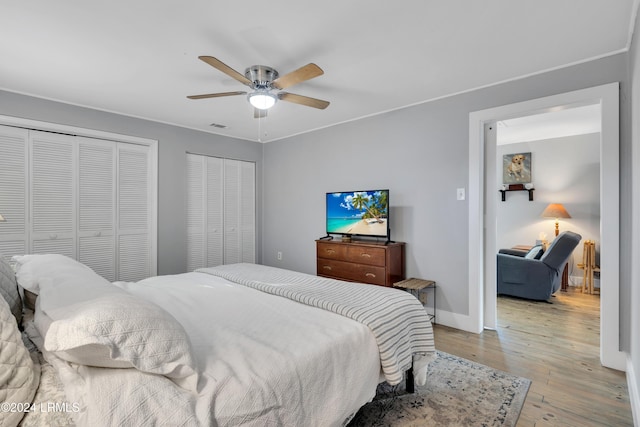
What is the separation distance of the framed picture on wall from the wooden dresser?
3.58m

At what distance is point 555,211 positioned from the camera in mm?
5238

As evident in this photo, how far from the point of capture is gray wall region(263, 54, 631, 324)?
2598 mm


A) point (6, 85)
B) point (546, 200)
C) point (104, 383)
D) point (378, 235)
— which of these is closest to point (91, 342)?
point (104, 383)

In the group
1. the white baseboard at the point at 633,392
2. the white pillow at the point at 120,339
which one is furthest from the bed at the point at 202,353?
the white baseboard at the point at 633,392

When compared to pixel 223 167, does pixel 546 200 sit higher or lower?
lower

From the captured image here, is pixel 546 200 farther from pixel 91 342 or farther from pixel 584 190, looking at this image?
pixel 91 342

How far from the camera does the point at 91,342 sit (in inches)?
36.6

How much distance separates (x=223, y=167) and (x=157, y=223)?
4.21ft

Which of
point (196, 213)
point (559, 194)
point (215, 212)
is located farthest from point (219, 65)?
point (559, 194)

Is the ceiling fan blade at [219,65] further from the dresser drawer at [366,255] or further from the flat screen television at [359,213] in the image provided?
the dresser drawer at [366,255]

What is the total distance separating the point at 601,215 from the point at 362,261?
2.12 meters

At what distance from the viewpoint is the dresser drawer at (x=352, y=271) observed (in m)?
3.47

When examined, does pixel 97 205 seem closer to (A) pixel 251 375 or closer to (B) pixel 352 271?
(B) pixel 352 271

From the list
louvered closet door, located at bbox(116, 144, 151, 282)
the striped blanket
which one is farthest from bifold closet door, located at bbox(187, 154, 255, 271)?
the striped blanket
